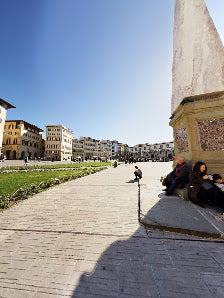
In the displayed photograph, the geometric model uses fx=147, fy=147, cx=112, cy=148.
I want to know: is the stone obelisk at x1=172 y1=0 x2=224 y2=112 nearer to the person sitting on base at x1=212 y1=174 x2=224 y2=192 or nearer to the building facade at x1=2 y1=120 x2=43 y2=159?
the person sitting on base at x1=212 y1=174 x2=224 y2=192

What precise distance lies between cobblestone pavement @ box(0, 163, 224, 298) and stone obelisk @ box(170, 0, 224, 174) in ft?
12.0

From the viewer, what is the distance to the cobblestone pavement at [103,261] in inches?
73.2

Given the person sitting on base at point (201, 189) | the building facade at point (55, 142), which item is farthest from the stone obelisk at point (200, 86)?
the building facade at point (55, 142)

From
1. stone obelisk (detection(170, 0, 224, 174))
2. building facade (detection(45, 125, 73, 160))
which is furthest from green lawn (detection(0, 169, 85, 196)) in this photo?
building facade (detection(45, 125, 73, 160))

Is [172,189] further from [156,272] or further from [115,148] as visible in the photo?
[115,148]

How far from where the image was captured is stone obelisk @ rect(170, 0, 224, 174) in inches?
213

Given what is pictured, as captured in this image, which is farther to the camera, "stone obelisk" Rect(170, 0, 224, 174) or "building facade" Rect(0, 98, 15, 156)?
"building facade" Rect(0, 98, 15, 156)

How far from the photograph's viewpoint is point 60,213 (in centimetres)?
462

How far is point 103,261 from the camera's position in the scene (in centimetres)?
235

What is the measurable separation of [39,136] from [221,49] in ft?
258

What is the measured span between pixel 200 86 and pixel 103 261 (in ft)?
21.4

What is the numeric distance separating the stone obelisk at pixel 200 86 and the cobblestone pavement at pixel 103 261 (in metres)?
3.65

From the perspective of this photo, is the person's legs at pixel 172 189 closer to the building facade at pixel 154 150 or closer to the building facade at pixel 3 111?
the building facade at pixel 3 111

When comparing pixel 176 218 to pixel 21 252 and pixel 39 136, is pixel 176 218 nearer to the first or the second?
pixel 21 252
